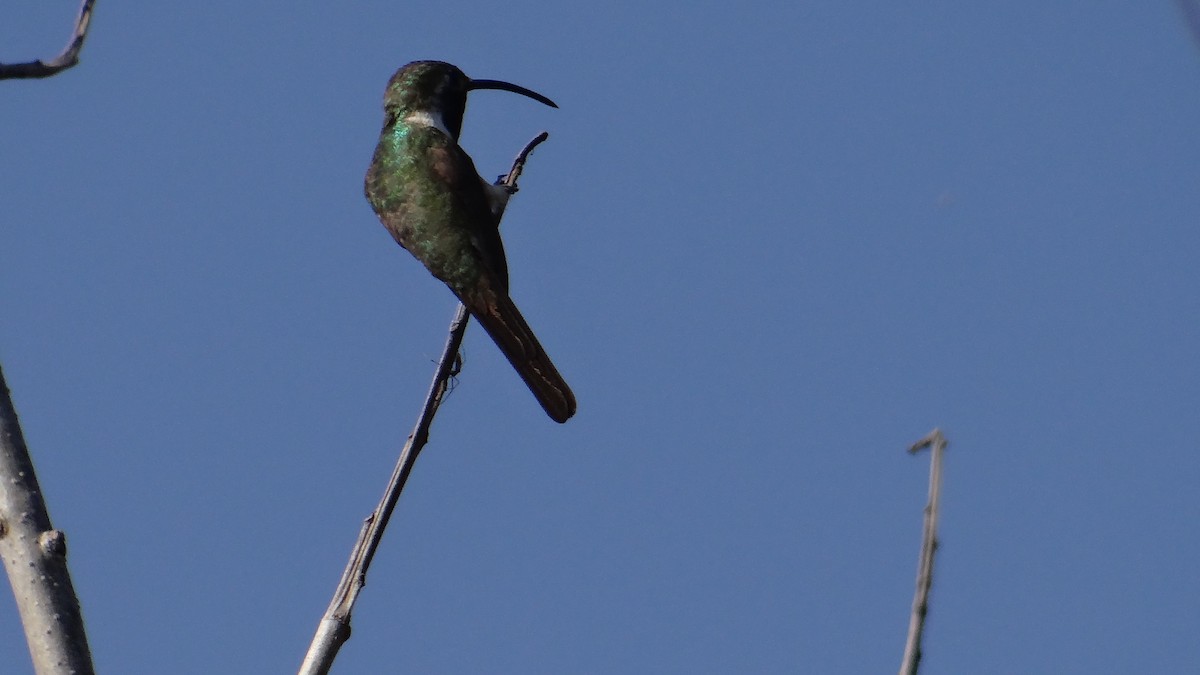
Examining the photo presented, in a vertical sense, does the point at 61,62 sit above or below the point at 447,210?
below

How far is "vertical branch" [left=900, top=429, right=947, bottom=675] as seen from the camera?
1.82 meters

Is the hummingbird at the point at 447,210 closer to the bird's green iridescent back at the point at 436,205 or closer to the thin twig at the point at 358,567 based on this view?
the bird's green iridescent back at the point at 436,205

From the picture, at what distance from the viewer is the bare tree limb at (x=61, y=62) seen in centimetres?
228

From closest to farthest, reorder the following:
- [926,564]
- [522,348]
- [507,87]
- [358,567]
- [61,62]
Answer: [926,564]
[61,62]
[358,567]
[522,348]
[507,87]

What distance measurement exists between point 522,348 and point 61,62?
2.47 m

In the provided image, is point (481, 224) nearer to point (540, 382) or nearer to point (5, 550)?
point (540, 382)

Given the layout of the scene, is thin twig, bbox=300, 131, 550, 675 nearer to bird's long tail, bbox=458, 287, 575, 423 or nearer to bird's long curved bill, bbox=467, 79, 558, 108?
bird's long tail, bbox=458, 287, 575, 423

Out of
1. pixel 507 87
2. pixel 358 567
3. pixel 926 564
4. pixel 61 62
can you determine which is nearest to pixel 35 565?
pixel 358 567

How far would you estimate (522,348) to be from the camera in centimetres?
473

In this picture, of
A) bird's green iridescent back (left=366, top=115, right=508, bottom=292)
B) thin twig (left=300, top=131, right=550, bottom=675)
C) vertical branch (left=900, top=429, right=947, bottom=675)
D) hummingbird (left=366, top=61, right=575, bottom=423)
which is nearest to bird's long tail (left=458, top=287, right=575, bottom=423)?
hummingbird (left=366, top=61, right=575, bottom=423)

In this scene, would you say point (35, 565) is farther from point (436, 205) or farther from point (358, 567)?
point (436, 205)

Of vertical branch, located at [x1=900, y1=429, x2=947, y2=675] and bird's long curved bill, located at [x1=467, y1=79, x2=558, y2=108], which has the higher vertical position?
bird's long curved bill, located at [x1=467, y1=79, x2=558, y2=108]

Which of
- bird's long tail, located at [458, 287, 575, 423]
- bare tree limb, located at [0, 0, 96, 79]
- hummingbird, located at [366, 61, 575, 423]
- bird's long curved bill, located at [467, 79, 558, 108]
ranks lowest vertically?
bare tree limb, located at [0, 0, 96, 79]

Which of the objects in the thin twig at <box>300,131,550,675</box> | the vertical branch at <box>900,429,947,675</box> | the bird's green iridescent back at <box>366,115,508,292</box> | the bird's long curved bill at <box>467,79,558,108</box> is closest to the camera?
the vertical branch at <box>900,429,947,675</box>
